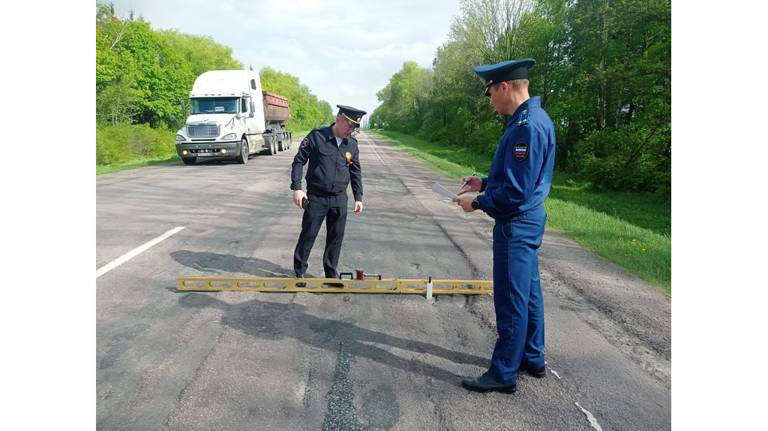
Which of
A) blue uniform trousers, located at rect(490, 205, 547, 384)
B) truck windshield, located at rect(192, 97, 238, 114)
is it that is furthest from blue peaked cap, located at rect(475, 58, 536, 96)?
truck windshield, located at rect(192, 97, 238, 114)

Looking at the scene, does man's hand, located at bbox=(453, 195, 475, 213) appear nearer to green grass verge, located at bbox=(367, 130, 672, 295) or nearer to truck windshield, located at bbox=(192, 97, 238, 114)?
green grass verge, located at bbox=(367, 130, 672, 295)

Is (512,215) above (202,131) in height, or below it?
below

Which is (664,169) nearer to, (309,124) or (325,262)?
(325,262)

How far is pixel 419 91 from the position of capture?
69.5 meters

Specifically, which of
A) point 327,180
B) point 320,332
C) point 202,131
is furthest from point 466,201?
point 202,131

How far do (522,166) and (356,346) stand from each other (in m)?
1.89

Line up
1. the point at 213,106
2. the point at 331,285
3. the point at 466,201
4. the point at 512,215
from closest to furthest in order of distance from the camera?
the point at 512,215 < the point at 466,201 < the point at 331,285 < the point at 213,106

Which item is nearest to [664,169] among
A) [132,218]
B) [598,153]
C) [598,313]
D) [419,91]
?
[598,153]

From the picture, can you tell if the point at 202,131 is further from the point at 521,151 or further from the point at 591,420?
the point at 591,420

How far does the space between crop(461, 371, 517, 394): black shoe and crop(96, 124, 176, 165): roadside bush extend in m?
23.1

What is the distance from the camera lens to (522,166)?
284 cm

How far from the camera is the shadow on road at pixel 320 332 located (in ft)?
11.2

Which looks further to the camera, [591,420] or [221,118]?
[221,118]

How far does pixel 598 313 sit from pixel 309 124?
10621cm
